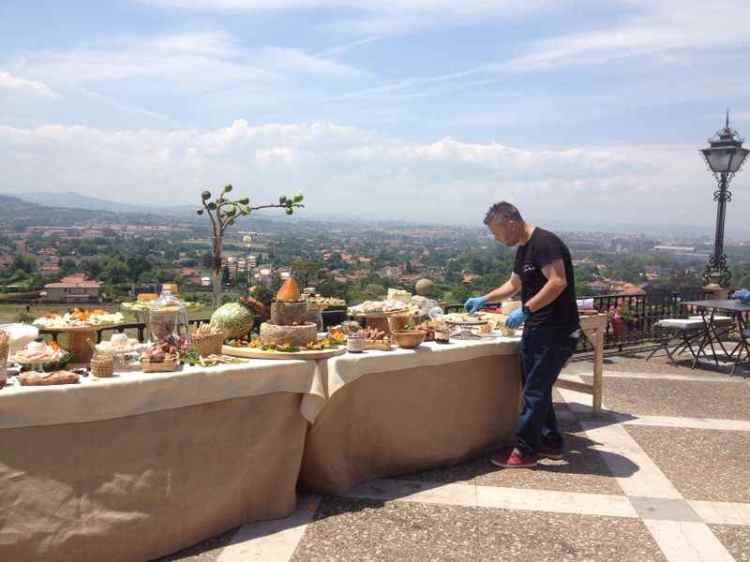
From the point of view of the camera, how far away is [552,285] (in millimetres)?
4789

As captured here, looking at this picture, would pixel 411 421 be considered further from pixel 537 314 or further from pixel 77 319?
pixel 77 319

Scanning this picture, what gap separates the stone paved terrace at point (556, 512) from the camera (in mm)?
3699

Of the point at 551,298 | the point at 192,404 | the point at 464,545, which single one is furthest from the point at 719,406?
the point at 192,404

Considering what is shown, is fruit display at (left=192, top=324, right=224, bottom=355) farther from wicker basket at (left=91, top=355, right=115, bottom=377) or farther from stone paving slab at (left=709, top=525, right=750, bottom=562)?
stone paving slab at (left=709, top=525, right=750, bottom=562)

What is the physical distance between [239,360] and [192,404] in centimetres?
49

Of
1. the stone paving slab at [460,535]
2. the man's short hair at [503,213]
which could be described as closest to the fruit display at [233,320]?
the stone paving slab at [460,535]

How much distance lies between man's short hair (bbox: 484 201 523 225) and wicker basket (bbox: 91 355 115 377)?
2805mm

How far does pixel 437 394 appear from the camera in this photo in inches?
196

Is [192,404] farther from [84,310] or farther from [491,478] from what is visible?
[491,478]

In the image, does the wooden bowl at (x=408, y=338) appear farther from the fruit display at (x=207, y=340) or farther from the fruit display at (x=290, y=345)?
the fruit display at (x=207, y=340)

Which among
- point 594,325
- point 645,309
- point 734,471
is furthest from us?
point 645,309

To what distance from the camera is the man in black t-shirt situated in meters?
4.85

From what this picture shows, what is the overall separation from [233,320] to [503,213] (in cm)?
207

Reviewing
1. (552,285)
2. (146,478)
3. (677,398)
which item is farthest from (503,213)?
(677,398)
